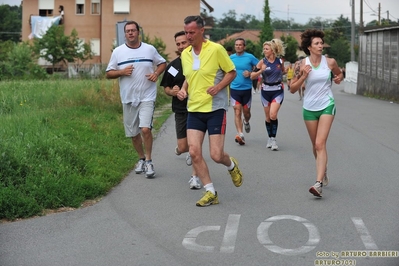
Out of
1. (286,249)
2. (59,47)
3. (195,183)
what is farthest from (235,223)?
(59,47)

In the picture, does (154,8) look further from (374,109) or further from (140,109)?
(140,109)

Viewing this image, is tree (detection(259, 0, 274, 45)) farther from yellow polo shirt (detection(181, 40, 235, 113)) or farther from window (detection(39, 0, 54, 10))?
yellow polo shirt (detection(181, 40, 235, 113))

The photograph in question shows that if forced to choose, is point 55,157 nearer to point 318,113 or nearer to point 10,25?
point 318,113

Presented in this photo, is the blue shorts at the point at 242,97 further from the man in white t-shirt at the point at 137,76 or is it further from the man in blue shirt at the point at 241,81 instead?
the man in white t-shirt at the point at 137,76

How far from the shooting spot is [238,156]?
12.3 metres

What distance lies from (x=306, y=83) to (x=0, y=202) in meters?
3.91

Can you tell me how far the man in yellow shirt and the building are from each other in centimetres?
6278

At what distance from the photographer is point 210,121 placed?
842cm

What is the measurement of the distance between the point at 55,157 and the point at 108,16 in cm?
6396

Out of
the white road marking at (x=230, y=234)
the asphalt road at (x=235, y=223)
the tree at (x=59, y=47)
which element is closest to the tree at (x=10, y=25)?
the tree at (x=59, y=47)

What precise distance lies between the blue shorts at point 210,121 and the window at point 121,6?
65.6m

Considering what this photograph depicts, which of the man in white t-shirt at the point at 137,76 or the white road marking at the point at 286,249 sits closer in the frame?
the white road marking at the point at 286,249

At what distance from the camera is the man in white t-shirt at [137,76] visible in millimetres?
10031

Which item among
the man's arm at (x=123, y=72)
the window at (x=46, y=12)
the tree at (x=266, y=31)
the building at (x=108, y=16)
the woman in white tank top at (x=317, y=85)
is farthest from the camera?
the tree at (x=266, y=31)
